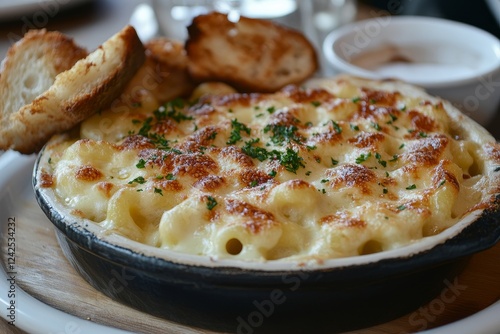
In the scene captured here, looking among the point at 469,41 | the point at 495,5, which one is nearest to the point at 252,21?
the point at 469,41

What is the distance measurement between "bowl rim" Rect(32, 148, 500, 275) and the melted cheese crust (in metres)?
0.05

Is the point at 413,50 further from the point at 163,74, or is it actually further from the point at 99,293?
the point at 99,293

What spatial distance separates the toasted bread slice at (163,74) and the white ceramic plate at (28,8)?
6.94 feet

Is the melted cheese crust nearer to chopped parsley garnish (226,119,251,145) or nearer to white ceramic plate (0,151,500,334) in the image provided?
chopped parsley garnish (226,119,251,145)

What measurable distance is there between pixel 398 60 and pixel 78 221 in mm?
2149

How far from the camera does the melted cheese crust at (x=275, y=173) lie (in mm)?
1635

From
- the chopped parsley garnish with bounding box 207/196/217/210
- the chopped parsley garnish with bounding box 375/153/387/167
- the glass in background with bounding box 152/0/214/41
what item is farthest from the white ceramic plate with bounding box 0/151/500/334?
the glass in background with bounding box 152/0/214/41

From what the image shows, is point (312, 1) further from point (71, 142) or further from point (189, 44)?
point (71, 142)

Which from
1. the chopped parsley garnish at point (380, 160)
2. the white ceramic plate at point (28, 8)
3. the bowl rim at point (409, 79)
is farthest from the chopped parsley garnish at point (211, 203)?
the white ceramic plate at point (28, 8)

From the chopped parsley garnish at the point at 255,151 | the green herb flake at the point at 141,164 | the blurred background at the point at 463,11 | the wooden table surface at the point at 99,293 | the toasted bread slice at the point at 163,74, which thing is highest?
the green herb flake at the point at 141,164

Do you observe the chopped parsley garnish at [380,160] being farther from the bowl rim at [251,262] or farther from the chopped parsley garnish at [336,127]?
the bowl rim at [251,262]

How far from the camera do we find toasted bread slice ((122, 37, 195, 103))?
2496 mm

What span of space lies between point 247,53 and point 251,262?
1376 millimetres

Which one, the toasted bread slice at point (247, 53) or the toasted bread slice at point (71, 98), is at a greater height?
the toasted bread slice at point (71, 98)
